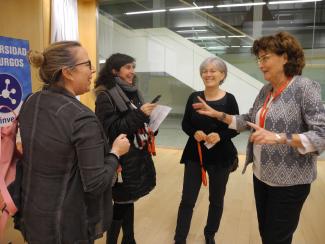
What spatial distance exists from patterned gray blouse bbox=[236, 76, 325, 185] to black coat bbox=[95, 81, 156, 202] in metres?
0.78

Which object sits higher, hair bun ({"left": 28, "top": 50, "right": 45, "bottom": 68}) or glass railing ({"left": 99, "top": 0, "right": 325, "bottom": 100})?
glass railing ({"left": 99, "top": 0, "right": 325, "bottom": 100})

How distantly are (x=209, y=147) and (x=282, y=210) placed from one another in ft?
2.69

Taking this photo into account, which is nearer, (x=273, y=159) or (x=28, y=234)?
(x=28, y=234)

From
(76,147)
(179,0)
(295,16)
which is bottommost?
(76,147)

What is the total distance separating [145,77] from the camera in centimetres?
613

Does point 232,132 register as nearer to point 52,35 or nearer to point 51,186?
point 51,186

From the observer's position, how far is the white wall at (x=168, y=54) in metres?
5.62

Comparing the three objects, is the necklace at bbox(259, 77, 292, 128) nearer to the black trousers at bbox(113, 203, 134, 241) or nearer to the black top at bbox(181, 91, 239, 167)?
the black top at bbox(181, 91, 239, 167)

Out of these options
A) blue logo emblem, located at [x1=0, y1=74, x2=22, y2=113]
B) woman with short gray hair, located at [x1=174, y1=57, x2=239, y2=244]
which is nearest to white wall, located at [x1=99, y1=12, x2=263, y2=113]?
blue logo emblem, located at [x1=0, y1=74, x2=22, y2=113]

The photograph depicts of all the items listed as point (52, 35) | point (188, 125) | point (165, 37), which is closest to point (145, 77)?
point (165, 37)

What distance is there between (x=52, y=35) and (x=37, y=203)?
3984mm

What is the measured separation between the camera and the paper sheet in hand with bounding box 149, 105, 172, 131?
2.14 metres

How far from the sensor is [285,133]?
59.3 inches

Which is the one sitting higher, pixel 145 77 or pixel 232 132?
pixel 145 77
